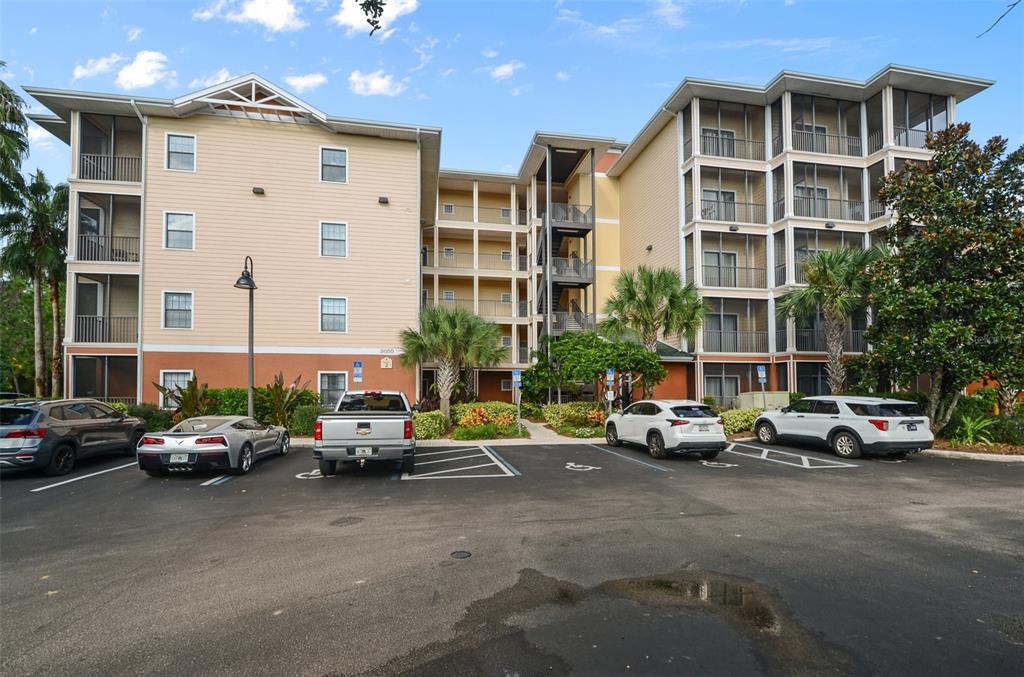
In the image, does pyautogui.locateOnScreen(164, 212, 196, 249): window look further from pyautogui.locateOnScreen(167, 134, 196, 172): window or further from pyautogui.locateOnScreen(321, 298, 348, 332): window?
pyautogui.locateOnScreen(321, 298, 348, 332): window

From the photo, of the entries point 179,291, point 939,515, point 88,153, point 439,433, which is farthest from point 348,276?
point 939,515

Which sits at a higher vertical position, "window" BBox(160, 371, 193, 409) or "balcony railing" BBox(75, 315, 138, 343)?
"balcony railing" BBox(75, 315, 138, 343)

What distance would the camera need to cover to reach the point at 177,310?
19438 mm

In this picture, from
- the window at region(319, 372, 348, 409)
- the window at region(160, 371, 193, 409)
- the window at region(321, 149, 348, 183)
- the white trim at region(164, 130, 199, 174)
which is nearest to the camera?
the window at region(160, 371, 193, 409)

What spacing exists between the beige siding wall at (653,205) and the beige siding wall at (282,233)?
511 inches

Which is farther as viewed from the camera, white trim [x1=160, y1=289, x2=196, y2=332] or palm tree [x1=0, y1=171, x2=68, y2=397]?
palm tree [x1=0, y1=171, x2=68, y2=397]

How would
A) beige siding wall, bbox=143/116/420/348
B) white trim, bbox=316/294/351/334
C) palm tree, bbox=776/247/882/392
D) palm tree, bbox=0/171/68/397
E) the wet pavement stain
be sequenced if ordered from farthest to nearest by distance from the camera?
palm tree, bbox=0/171/68/397, white trim, bbox=316/294/351/334, beige siding wall, bbox=143/116/420/348, palm tree, bbox=776/247/882/392, the wet pavement stain

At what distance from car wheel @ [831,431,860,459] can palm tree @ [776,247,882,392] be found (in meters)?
6.82

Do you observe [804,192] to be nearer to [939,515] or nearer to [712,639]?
[939,515]

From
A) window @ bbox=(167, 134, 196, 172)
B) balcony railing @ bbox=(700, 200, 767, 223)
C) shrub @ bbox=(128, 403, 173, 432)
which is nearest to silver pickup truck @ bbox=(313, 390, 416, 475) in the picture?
shrub @ bbox=(128, 403, 173, 432)

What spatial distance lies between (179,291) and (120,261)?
2.91 meters

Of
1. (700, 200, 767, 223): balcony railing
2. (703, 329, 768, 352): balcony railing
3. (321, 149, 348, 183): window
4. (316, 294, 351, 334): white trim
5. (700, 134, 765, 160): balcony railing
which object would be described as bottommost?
(703, 329, 768, 352): balcony railing

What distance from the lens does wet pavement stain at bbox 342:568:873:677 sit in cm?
338

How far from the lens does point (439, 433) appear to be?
16797mm
